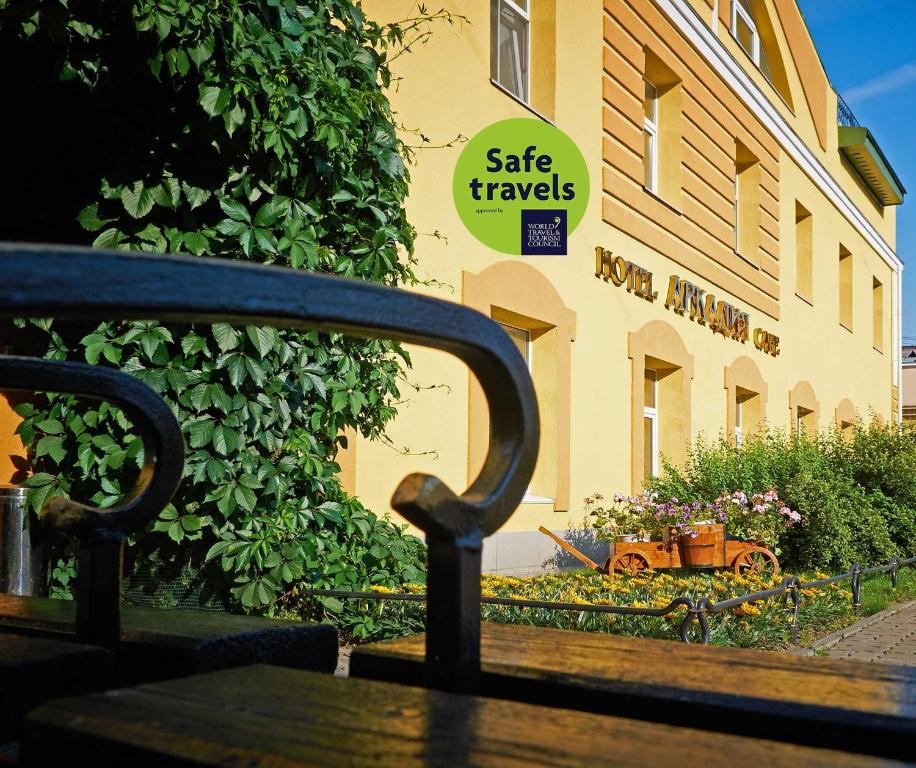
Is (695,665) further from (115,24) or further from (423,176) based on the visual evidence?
(423,176)

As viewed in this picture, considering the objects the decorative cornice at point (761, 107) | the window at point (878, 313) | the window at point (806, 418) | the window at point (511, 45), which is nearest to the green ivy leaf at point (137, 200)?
the window at point (511, 45)

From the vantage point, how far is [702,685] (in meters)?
0.88

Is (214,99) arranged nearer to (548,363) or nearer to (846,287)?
(548,363)

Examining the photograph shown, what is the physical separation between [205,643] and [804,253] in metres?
19.4

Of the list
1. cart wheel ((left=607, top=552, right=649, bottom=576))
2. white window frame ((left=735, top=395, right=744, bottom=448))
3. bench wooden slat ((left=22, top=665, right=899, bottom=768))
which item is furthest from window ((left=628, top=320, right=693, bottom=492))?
bench wooden slat ((left=22, top=665, right=899, bottom=768))

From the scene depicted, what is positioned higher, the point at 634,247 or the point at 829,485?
the point at 634,247

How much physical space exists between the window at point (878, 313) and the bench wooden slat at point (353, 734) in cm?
2590

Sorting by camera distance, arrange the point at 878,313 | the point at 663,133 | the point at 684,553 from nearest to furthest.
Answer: the point at 684,553 < the point at 663,133 < the point at 878,313

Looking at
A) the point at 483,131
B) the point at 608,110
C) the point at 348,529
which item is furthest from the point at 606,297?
the point at 348,529

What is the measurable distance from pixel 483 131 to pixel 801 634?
4.66 meters

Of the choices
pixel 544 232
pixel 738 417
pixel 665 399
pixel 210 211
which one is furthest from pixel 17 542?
pixel 738 417

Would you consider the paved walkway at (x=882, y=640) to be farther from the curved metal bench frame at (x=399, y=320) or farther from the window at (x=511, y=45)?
the curved metal bench frame at (x=399, y=320)

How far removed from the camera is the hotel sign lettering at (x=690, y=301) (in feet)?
36.2

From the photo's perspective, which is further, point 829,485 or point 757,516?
point 829,485
